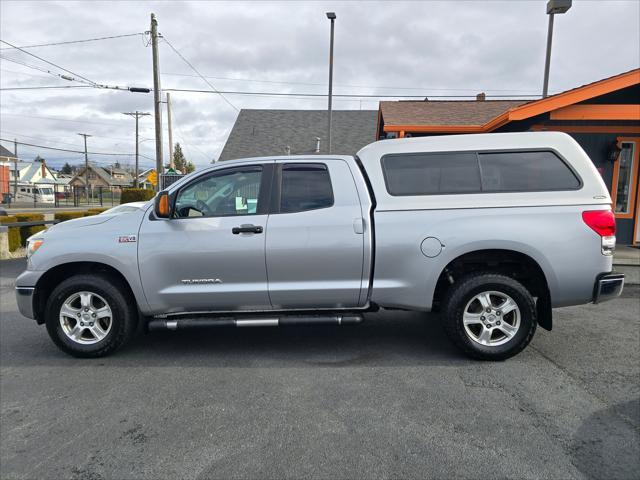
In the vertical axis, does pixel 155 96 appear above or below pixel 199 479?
above

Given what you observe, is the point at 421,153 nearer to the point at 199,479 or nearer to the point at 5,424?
the point at 199,479

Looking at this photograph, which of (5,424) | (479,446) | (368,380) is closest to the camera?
(479,446)

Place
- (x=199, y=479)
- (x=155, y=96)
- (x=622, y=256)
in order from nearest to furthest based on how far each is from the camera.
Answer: (x=199, y=479)
(x=622, y=256)
(x=155, y=96)

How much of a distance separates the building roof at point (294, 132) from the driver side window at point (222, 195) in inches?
692

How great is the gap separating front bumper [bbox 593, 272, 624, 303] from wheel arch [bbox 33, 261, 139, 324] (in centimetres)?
433

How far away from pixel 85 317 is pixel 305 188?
2500 millimetres

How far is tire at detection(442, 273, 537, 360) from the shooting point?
12.9 ft

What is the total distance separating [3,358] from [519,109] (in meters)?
9.98

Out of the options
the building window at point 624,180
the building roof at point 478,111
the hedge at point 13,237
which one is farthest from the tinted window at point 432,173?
the hedge at point 13,237

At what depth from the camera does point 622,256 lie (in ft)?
30.2

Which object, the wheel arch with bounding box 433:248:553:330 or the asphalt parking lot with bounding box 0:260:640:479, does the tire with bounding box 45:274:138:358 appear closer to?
the asphalt parking lot with bounding box 0:260:640:479

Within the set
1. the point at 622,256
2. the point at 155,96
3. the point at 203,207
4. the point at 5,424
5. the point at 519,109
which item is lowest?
the point at 5,424

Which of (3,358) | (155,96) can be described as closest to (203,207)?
(3,358)

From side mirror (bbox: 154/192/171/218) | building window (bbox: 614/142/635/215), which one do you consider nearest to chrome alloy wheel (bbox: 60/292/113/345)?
side mirror (bbox: 154/192/171/218)
